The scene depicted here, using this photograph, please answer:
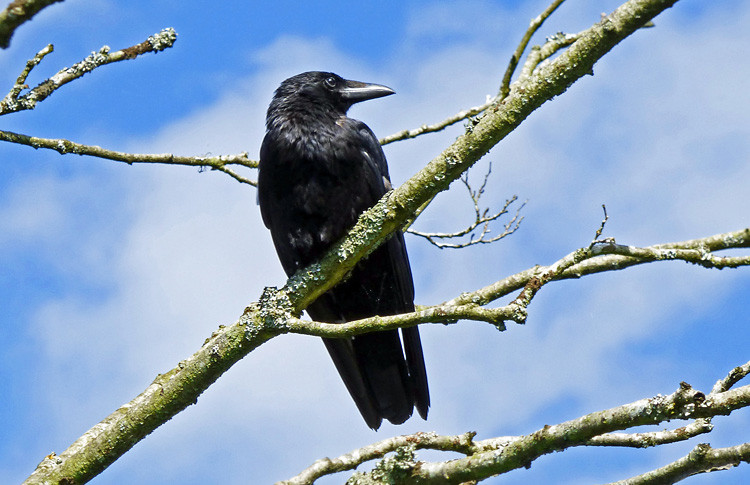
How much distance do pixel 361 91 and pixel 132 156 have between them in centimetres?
196

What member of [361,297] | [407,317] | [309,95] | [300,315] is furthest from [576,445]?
[309,95]

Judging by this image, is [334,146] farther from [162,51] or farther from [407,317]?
[407,317]

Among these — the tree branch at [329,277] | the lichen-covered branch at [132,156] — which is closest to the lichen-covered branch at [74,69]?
the lichen-covered branch at [132,156]

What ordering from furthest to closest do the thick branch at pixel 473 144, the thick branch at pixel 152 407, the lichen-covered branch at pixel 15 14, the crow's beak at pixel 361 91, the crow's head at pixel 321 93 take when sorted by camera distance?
the crow's beak at pixel 361 91, the crow's head at pixel 321 93, the thick branch at pixel 152 407, the thick branch at pixel 473 144, the lichen-covered branch at pixel 15 14

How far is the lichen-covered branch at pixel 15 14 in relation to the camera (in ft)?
6.84

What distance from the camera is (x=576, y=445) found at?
325cm

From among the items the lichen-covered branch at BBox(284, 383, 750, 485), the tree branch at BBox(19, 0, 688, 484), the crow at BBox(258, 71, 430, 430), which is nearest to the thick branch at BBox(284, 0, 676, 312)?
the tree branch at BBox(19, 0, 688, 484)

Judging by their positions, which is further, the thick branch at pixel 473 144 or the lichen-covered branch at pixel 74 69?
the lichen-covered branch at pixel 74 69

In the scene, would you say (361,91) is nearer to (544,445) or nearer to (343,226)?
(343,226)

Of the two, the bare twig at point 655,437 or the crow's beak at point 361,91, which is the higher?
the crow's beak at point 361,91

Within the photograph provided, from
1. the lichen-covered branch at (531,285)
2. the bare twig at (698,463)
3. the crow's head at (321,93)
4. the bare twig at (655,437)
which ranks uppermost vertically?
the crow's head at (321,93)

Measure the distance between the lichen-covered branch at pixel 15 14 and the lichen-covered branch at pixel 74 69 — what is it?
1.95 m

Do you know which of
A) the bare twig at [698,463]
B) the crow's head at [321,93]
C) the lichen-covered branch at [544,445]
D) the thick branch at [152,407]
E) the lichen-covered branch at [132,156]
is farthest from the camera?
the crow's head at [321,93]

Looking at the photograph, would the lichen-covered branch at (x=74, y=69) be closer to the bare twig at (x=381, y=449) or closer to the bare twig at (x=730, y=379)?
the bare twig at (x=381, y=449)
